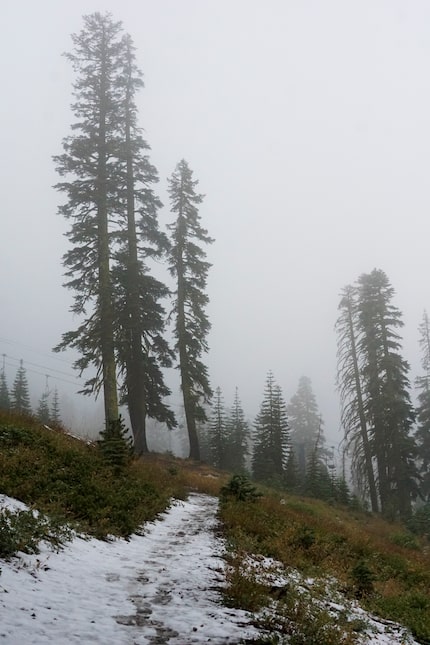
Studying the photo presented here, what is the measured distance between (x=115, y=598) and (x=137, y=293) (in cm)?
1529

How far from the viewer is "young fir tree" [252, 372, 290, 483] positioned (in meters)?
32.1

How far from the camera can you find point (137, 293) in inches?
751

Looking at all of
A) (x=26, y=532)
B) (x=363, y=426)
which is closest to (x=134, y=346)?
(x=26, y=532)

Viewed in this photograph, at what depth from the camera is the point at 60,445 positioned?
10023mm

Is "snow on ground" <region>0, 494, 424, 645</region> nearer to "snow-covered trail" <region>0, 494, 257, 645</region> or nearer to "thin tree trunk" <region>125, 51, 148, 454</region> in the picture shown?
"snow-covered trail" <region>0, 494, 257, 645</region>

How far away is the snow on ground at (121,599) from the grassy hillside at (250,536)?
319 mm

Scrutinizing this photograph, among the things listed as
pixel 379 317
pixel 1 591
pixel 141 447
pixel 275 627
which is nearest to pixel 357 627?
pixel 275 627

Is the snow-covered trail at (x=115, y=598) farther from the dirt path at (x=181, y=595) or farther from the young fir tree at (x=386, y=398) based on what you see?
the young fir tree at (x=386, y=398)

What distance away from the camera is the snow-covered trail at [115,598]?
3662 millimetres

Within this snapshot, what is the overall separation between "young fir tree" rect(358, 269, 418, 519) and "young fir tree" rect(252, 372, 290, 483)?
8.21 m

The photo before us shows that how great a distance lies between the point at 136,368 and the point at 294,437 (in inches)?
2017

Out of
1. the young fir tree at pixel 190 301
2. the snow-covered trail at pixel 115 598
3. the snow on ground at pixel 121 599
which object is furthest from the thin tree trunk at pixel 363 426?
the snow-covered trail at pixel 115 598

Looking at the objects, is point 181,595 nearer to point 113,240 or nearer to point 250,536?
point 250,536

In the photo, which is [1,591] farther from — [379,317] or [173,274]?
[379,317]
